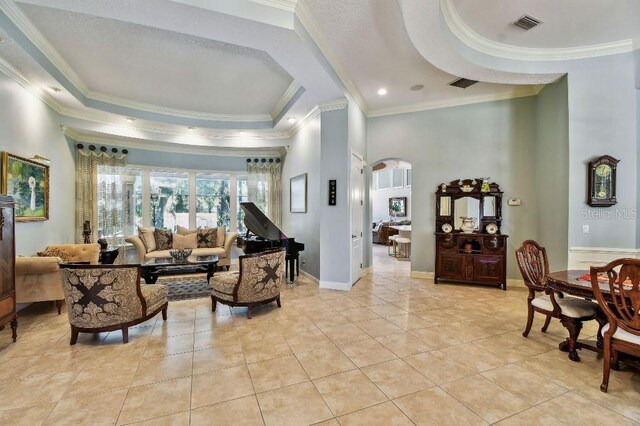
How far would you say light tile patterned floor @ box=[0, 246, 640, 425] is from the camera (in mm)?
1882

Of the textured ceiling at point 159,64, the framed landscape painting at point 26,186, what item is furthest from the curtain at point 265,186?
the framed landscape painting at point 26,186

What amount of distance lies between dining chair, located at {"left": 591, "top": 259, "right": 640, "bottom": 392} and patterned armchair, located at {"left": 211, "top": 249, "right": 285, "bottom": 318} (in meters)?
3.13

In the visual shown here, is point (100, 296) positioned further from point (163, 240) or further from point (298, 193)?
point (298, 193)

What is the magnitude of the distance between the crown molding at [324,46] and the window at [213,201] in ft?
14.1

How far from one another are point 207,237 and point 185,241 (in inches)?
18.4

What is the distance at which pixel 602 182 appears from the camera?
3.80m

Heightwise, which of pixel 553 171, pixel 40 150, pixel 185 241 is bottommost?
pixel 185 241

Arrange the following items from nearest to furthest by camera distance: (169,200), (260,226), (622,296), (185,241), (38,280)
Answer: (622,296) < (38,280) < (260,226) < (185,241) < (169,200)

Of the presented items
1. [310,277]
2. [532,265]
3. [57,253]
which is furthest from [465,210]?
[57,253]

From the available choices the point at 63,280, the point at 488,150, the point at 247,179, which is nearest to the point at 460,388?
the point at 63,280

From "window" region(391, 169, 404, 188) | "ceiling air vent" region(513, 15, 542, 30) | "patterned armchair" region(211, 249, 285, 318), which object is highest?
"ceiling air vent" region(513, 15, 542, 30)

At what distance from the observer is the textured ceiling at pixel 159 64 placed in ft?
11.0

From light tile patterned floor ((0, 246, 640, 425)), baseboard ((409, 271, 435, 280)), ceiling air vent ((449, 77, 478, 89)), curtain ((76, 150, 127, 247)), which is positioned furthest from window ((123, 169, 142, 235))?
ceiling air vent ((449, 77, 478, 89))

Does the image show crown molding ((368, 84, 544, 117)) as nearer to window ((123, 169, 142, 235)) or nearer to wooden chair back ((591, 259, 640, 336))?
wooden chair back ((591, 259, 640, 336))
